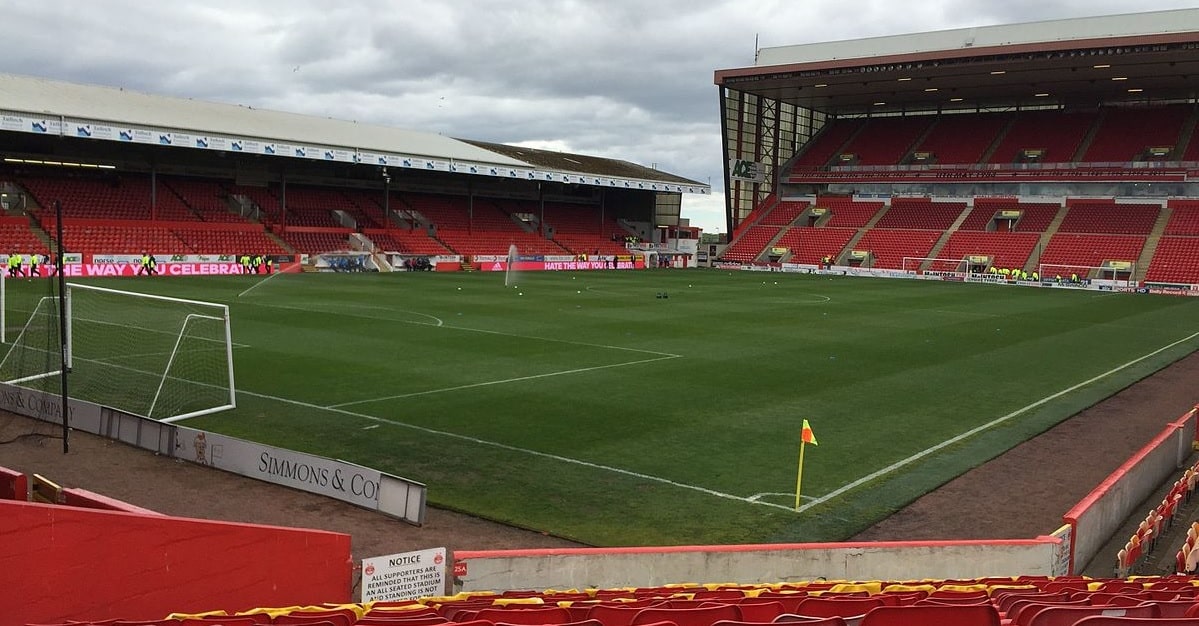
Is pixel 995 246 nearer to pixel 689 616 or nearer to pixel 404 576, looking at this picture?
pixel 404 576

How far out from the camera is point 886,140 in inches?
3172

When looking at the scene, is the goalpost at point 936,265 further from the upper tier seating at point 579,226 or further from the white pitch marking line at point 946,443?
the white pitch marking line at point 946,443

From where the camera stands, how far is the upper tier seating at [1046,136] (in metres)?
71.2

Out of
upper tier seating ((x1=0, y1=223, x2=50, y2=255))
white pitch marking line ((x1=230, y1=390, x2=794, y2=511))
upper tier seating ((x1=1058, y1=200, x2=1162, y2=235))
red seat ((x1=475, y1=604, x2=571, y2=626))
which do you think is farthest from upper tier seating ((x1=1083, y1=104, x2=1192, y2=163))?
red seat ((x1=475, y1=604, x2=571, y2=626))

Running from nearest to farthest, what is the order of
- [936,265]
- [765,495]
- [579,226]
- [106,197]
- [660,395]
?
1. [765,495]
2. [660,395]
3. [106,197]
4. [936,265]
5. [579,226]

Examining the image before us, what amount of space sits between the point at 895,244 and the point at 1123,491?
202ft

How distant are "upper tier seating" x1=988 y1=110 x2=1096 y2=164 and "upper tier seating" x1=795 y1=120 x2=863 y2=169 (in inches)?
537

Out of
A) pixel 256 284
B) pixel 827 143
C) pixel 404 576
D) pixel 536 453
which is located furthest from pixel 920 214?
pixel 404 576

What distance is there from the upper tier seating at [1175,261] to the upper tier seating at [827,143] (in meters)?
28.4

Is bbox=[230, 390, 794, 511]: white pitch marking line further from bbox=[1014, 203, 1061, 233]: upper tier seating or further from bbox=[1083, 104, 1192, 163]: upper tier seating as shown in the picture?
bbox=[1083, 104, 1192, 163]: upper tier seating

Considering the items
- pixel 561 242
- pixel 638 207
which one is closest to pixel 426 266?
pixel 561 242

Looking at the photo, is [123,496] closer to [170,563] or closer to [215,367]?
[170,563]

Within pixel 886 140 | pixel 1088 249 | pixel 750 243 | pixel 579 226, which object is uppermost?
pixel 886 140

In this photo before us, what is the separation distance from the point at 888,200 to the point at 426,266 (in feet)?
139
